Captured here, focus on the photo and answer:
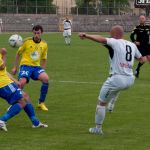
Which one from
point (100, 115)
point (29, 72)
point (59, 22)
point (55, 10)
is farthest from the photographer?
point (55, 10)

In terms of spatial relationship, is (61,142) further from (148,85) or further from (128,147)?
(148,85)

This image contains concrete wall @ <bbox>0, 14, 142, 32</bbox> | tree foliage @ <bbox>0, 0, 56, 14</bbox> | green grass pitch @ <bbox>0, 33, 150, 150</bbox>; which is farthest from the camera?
tree foliage @ <bbox>0, 0, 56, 14</bbox>

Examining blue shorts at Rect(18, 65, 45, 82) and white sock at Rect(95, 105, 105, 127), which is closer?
white sock at Rect(95, 105, 105, 127)

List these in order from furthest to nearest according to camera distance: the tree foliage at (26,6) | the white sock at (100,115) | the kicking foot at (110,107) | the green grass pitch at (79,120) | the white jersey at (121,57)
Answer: the tree foliage at (26,6)
the kicking foot at (110,107)
the white sock at (100,115)
the white jersey at (121,57)
the green grass pitch at (79,120)

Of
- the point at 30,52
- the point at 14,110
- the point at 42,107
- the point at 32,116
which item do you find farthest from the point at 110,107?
the point at 14,110

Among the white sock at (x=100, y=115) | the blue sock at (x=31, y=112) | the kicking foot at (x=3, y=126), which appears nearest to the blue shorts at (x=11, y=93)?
the blue sock at (x=31, y=112)

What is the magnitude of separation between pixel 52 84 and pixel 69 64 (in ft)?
25.1

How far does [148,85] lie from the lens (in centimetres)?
1888

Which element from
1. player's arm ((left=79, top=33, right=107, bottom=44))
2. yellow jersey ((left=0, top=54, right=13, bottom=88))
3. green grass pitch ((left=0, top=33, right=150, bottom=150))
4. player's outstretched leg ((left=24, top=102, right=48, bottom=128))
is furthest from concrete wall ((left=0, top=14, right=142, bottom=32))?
player's arm ((left=79, top=33, right=107, bottom=44))

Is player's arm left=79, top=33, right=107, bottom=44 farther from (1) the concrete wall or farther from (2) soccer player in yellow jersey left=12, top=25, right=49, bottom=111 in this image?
(1) the concrete wall

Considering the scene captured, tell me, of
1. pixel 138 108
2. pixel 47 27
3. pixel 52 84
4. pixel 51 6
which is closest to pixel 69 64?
pixel 52 84

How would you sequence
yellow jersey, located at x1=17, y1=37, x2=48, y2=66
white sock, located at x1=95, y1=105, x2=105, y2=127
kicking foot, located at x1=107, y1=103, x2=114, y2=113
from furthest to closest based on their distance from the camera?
yellow jersey, located at x1=17, y1=37, x2=48, y2=66, kicking foot, located at x1=107, y1=103, x2=114, y2=113, white sock, located at x1=95, y1=105, x2=105, y2=127

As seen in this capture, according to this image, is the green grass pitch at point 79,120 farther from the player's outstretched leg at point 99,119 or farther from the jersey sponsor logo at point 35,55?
the jersey sponsor logo at point 35,55

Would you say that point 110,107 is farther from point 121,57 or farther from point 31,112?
point 121,57
